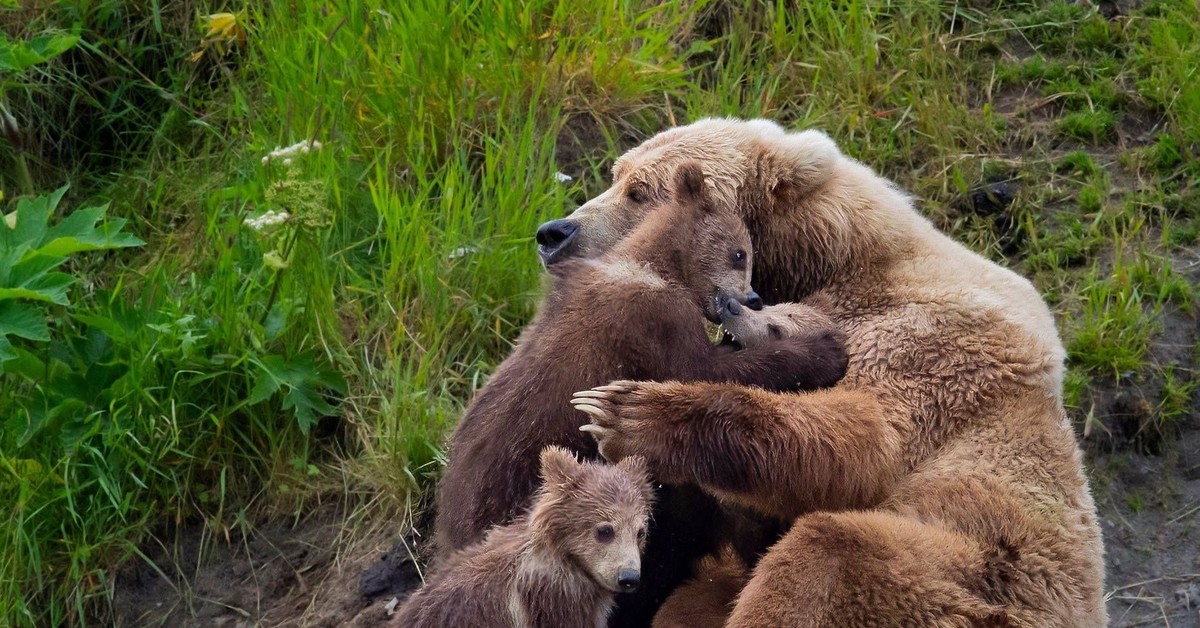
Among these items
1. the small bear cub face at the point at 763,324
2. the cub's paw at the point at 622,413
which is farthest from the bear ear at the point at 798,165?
the cub's paw at the point at 622,413

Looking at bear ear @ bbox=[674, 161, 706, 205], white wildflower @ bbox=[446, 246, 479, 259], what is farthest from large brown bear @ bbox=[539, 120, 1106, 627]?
white wildflower @ bbox=[446, 246, 479, 259]

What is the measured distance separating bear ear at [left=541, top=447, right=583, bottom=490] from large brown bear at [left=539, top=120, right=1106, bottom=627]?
0.15 meters

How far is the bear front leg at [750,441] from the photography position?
4.17 metres

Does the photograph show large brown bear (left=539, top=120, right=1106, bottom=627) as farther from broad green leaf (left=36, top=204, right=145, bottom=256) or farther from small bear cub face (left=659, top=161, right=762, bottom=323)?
broad green leaf (left=36, top=204, right=145, bottom=256)

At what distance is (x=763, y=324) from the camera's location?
464 cm

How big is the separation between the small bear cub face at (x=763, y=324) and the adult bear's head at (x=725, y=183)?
0.35 metres

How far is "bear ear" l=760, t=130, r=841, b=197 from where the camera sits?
4.98 m

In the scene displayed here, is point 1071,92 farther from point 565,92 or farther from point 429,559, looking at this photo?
point 429,559

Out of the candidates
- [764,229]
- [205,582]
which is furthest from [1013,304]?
[205,582]

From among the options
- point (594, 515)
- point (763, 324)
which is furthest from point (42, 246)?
point (763, 324)

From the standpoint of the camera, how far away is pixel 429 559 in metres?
5.59

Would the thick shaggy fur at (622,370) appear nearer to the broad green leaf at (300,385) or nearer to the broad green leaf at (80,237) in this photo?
the broad green leaf at (300,385)

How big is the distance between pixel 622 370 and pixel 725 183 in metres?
0.96

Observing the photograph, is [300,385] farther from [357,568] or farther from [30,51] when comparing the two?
[30,51]
